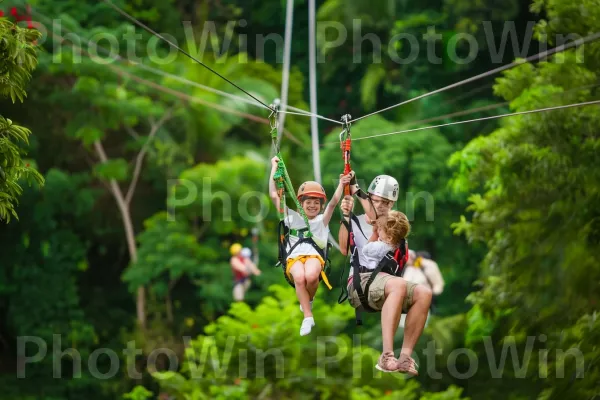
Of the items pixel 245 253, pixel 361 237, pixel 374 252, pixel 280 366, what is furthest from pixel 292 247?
pixel 245 253

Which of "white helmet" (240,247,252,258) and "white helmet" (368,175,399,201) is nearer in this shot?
"white helmet" (368,175,399,201)

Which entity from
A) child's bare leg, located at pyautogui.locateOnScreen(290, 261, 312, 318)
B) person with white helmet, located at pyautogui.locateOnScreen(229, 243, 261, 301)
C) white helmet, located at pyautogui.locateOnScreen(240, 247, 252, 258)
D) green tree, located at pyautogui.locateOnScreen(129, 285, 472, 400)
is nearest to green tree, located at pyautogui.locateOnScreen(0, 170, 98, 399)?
person with white helmet, located at pyautogui.locateOnScreen(229, 243, 261, 301)

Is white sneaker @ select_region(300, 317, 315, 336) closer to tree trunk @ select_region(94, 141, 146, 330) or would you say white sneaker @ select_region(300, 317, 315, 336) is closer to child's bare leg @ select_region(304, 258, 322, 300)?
child's bare leg @ select_region(304, 258, 322, 300)

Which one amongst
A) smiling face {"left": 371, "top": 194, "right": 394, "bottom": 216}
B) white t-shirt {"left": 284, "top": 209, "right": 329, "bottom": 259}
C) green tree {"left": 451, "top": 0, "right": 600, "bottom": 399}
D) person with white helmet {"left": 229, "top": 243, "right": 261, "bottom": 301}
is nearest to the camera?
smiling face {"left": 371, "top": 194, "right": 394, "bottom": 216}

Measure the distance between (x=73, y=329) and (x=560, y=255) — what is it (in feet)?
41.5

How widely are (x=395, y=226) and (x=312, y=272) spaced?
2.23 feet

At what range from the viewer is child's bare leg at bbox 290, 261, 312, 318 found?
8.73 m

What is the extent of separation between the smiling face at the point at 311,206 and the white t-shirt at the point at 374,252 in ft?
1.69

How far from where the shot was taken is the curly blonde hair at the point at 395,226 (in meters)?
8.47

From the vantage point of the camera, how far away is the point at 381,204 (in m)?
8.62

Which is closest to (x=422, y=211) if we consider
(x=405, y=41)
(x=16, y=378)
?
(x=405, y=41)

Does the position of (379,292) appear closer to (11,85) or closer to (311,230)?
(311,230)

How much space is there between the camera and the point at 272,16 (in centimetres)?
2902

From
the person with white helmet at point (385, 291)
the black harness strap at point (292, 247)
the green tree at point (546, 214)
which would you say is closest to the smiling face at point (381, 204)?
the person with white helmet at point (385, 291)
